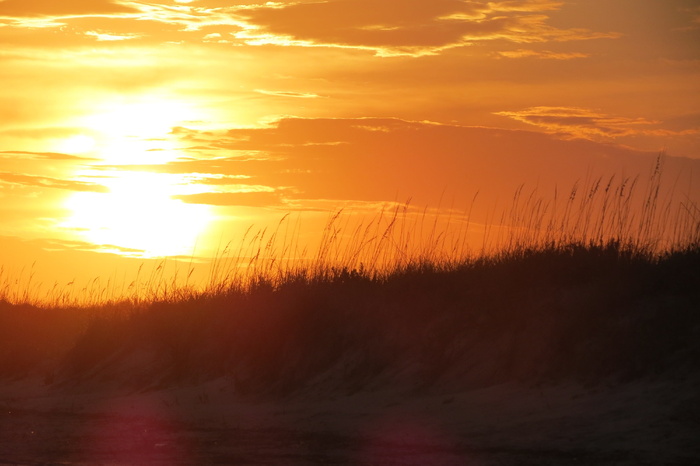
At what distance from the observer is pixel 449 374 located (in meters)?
12.5

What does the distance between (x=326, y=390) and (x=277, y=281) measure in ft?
12.7

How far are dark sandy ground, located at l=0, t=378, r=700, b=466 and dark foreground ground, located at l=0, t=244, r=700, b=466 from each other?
0.03 metres

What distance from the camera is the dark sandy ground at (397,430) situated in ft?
28.7

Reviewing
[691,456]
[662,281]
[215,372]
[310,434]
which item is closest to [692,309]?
[662,281]

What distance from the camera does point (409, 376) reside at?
12891 millimetres

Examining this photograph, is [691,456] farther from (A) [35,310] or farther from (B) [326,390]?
(A) [35,310]

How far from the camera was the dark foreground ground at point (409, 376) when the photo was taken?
9.48 meters

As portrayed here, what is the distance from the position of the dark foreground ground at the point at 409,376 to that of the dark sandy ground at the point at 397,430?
0.10 feet

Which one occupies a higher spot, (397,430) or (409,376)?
(397,430)

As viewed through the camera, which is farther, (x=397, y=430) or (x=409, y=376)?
(x=409, y=376)

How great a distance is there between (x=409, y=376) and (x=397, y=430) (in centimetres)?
210

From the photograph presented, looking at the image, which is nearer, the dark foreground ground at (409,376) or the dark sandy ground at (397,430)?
the dark sandy ground at (397,430)

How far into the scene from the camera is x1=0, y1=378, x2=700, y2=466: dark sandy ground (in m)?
8.73

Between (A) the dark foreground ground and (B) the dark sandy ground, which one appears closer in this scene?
(B) the dark sandy ground
